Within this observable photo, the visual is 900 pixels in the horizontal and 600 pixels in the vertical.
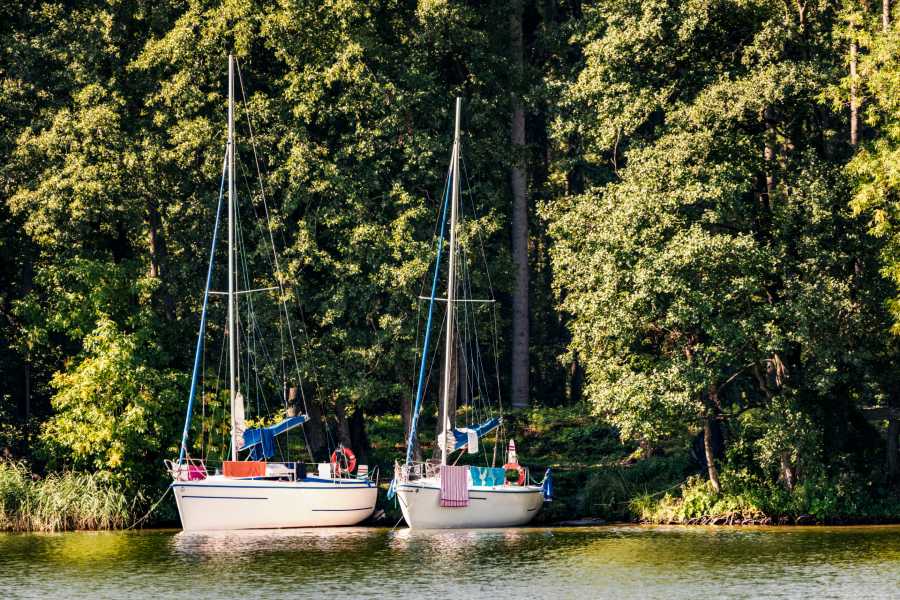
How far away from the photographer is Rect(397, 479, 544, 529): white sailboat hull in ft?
123

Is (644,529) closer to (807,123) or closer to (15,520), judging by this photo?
(807,123)

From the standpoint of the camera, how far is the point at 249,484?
37562mm

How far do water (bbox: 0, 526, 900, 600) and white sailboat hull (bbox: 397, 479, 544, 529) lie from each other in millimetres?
688

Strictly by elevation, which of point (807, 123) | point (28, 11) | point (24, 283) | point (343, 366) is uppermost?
point (28, 11)

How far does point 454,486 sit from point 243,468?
5780 mm

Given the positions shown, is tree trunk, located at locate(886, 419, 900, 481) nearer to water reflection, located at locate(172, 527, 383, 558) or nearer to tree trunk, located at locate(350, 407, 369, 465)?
water reflection, located at locate(172, 527, 383, 558)

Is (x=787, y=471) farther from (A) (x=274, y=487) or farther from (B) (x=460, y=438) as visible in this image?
(A) (x=274, y=487)

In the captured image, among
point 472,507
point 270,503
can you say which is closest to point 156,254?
point 270,503

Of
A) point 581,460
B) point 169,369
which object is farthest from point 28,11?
point 581,460

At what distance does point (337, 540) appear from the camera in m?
35.4

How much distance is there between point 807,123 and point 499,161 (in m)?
9.58

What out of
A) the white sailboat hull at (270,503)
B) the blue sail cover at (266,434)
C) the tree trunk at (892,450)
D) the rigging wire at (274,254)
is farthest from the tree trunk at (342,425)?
the tree trunk at (892,450)

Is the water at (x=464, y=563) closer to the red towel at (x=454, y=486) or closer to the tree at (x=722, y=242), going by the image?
the red towel at (x=454, y=486)

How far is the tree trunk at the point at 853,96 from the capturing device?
118ft
